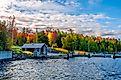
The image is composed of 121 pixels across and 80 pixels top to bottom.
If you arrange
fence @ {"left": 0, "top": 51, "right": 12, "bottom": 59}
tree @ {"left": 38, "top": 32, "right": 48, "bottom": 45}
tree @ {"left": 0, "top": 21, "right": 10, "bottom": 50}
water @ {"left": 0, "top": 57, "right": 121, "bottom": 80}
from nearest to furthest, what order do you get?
water @ {"left": 0, "top": 57, "right": 121, "bottom": 80}, fence @ {"left": 0, "top": 51, "right": 12, "bottom": 59}, tree @ {"left": 0, "top": 21, "right": 10, "bottom": 50}, tree @ {"left": 38, "top": 32, "right": 48, "bottom": 45}

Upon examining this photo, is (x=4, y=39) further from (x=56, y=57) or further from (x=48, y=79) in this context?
(x=48, y=79)

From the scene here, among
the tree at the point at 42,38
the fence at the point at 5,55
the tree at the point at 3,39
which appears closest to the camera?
the fence at the point at 5,55

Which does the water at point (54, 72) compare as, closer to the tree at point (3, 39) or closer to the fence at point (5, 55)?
the fence at point (5, 55)

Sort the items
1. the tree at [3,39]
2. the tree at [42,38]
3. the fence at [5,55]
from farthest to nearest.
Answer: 1. the tree at [42,38]
2. the tree at [3,39]
3. the fence at [5,55]

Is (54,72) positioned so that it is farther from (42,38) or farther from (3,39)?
(42,38)

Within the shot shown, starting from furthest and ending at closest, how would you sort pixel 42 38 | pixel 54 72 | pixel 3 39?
pixel 42 38, pixel 3 39, pixel 54 72

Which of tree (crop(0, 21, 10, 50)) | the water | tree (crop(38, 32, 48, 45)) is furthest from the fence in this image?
tree (crop(38, 32, 48, 45))

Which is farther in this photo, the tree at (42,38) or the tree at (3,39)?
the tree at (42,38)

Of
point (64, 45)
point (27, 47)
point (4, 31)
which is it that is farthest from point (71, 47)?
point (4, 31)

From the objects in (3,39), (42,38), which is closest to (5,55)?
(3,39)

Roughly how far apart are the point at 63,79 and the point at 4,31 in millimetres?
67331

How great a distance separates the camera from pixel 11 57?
100 m

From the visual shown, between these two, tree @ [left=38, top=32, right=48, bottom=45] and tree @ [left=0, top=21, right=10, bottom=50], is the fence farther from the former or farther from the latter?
tree @ [left=38, top=32, right=48, bottom=45]

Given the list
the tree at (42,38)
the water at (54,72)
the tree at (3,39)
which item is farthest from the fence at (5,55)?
the tree at (42,38)
